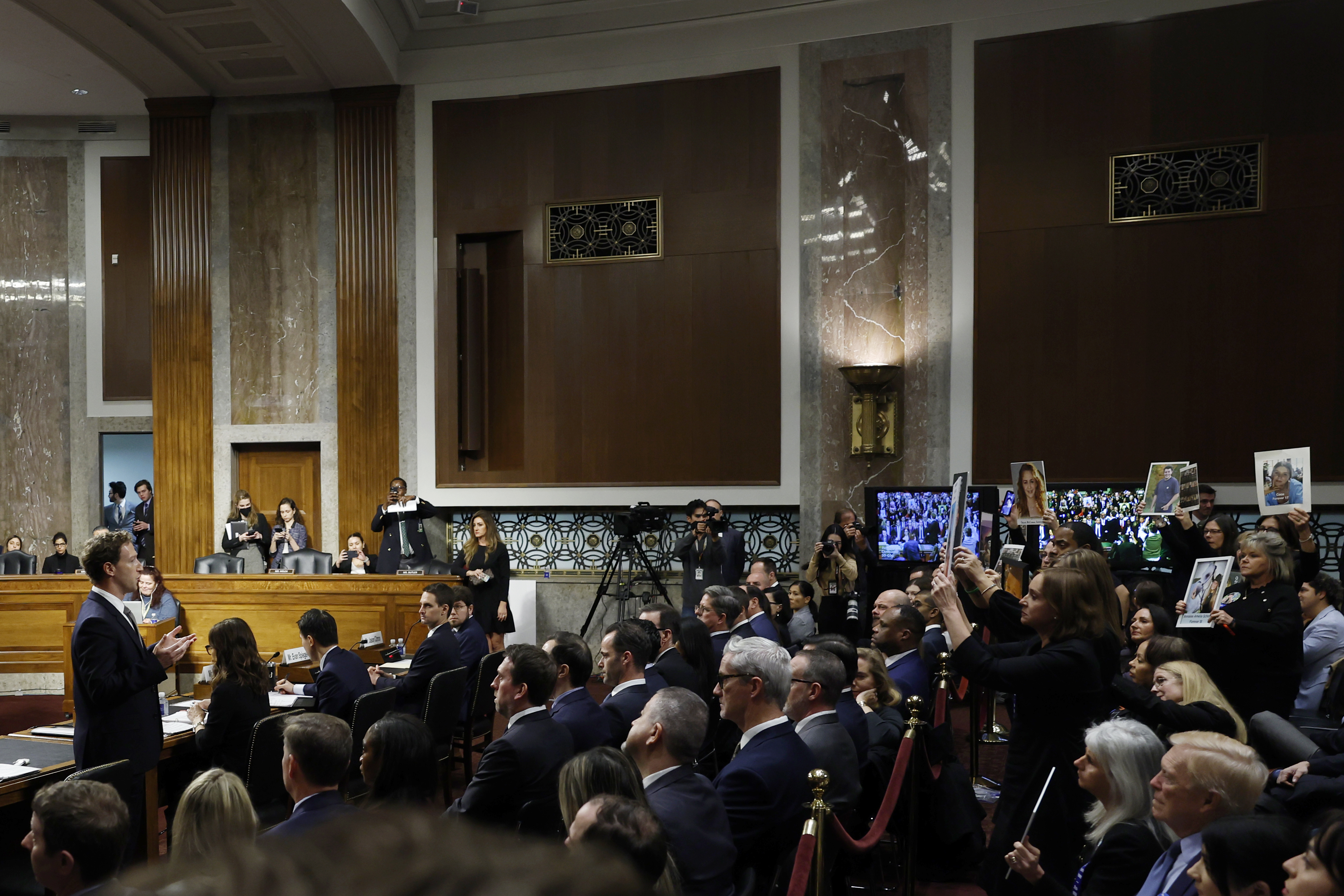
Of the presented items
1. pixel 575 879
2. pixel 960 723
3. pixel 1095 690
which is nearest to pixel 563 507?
pixel 960 723

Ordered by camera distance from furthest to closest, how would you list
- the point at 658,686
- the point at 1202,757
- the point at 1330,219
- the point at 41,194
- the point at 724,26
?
the point at 41,194
the point at 724,26
the point at 1330,219
the point at 658,686
the point at 1202,757

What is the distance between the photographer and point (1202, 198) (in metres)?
8.57

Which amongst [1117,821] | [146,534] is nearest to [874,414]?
[1117,821]

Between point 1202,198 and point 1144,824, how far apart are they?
24.4 feet

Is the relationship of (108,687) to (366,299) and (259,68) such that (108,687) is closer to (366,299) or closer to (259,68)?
(366,299)

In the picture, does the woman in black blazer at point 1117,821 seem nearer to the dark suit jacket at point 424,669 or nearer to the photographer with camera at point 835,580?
the dark suit jacket at point 424,669

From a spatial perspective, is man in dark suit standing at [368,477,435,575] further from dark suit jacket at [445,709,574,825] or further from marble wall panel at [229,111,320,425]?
dark suit jacket at [445,709,574,825]

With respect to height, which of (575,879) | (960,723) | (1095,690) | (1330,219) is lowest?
(960,723)

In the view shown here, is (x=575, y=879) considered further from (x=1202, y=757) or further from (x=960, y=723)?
(x=960, y=723)

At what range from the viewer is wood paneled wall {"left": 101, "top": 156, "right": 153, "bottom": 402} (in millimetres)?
12148

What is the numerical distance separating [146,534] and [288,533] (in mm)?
2733

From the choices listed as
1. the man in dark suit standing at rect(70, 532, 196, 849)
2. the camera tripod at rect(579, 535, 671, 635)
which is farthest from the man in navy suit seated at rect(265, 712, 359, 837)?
the camera tripod at rect(579, 535, 671, 635)

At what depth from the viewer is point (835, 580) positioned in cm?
793

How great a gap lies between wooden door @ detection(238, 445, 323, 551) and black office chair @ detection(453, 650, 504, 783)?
17.0ft
